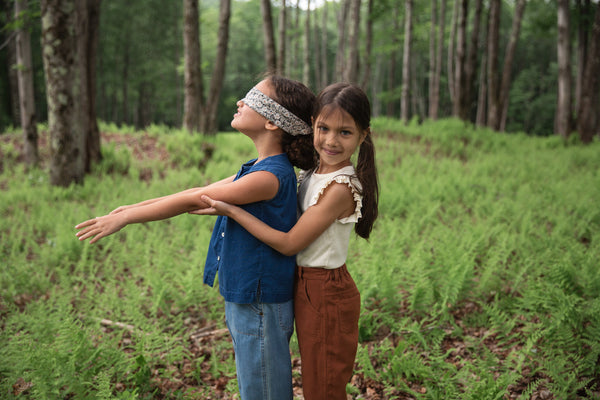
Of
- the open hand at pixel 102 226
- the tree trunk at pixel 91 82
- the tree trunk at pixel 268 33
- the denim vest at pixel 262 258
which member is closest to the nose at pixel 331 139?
the denim vest at pixel 262 258

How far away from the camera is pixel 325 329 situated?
181 centimetres

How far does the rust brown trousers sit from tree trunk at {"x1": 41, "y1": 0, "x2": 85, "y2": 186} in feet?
22.4

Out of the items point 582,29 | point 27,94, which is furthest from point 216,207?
→ point 582,29

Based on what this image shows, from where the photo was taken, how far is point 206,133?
1171cm

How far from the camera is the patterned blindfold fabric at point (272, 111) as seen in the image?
6.02ft

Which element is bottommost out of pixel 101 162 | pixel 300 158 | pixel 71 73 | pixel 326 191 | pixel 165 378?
pixel 165 378

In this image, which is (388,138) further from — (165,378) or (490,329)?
(165,378)

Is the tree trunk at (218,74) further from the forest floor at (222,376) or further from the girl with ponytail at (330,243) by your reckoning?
the girl with ponytail at (330,243)

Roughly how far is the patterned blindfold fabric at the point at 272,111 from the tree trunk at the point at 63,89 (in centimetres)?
647

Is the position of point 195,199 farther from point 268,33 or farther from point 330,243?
point 268,33

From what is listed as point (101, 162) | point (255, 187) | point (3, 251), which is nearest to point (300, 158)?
point (255, 187)

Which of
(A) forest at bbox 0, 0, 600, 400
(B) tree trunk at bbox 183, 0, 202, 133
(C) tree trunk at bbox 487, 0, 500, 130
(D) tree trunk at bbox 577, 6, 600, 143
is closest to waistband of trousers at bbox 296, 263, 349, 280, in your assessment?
(A) forest at bbox 0, 0, 600, 400

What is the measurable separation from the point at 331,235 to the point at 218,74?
11.2 meters

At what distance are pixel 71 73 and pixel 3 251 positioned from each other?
11.0 feet
